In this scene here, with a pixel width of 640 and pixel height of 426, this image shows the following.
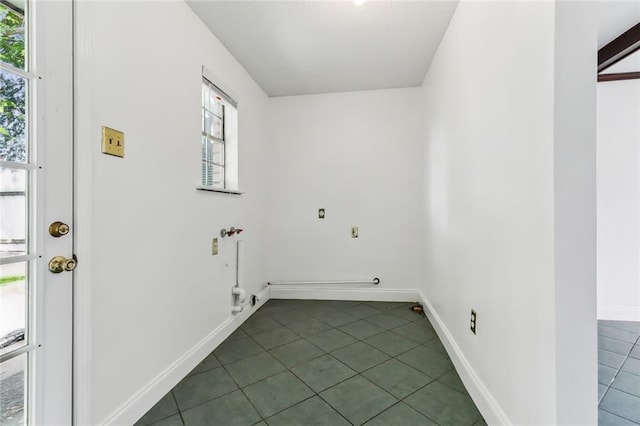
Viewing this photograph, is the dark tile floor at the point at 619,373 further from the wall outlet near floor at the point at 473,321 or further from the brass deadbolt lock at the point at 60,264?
the brass deadbolt lock at the point at 60,264

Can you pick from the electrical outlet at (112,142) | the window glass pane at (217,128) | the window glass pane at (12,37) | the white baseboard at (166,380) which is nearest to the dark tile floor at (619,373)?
the white baseboard at (166,380)

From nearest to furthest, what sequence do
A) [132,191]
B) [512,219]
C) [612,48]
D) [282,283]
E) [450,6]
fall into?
[512,219] < [132,191] < [450,6] < [612,48] < [282,283]

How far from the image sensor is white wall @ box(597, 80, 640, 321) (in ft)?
8.24

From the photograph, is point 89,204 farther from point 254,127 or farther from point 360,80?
point 360,80

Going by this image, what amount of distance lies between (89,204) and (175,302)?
820 mm

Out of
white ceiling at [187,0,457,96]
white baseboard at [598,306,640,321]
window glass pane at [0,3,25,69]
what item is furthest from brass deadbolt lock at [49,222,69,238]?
white baseboard at [598,306,640,321]

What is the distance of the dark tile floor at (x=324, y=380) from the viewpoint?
4.66ft

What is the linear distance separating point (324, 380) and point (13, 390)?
143 centimetres

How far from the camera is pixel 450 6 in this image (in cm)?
185

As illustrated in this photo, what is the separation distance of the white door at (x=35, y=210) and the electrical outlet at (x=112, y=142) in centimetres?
14

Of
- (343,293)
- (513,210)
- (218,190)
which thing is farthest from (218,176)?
(513,210)

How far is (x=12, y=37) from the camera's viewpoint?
A: 3.14 feet

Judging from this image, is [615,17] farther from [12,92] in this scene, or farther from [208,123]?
[12,92]

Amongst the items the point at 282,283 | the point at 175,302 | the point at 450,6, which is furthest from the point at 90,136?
the point at 282,283
